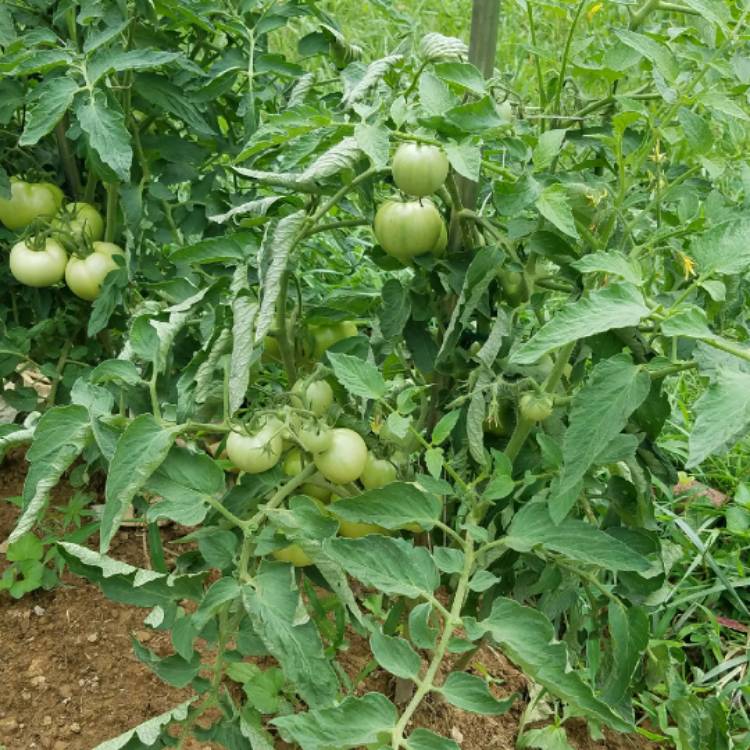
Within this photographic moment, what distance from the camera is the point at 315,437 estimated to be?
100 centimetres

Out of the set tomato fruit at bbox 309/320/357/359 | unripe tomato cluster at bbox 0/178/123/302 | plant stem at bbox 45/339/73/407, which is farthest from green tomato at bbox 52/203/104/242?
tomato fruit at bbox 309/320/357/359

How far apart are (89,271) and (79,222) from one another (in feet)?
0.35

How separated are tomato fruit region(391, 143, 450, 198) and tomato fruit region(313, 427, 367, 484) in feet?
0.84

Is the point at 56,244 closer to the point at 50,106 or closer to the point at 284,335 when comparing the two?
the point at 50,106

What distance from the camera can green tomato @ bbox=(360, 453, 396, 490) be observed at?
1.08m

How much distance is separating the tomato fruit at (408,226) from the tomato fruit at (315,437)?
199 millimetres

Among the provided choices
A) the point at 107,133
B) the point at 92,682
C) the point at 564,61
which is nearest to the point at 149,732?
the point at 92,682

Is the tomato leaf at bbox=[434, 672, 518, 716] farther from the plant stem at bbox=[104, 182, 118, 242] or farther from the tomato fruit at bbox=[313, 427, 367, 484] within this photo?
the plant stem at bbox=[104, 182, 118, 242]

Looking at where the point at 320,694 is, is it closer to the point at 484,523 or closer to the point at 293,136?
the point at 484,523

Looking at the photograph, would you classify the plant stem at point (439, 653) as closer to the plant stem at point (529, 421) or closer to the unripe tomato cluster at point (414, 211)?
the plant stem at point (529, 421)

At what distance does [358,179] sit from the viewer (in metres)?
0.97

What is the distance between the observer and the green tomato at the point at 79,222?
4.81 ft

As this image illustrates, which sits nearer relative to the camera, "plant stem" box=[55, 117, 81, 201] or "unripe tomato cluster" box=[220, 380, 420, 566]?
"unripe tomato cluster" box=[220, 380, 420, 566]

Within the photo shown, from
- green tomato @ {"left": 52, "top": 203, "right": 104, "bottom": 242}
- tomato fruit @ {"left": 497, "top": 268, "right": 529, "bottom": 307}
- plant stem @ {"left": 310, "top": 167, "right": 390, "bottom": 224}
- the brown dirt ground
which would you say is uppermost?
plant stem @ {"left": 310, "top": 167, "right": 390, "bottom": 224}
